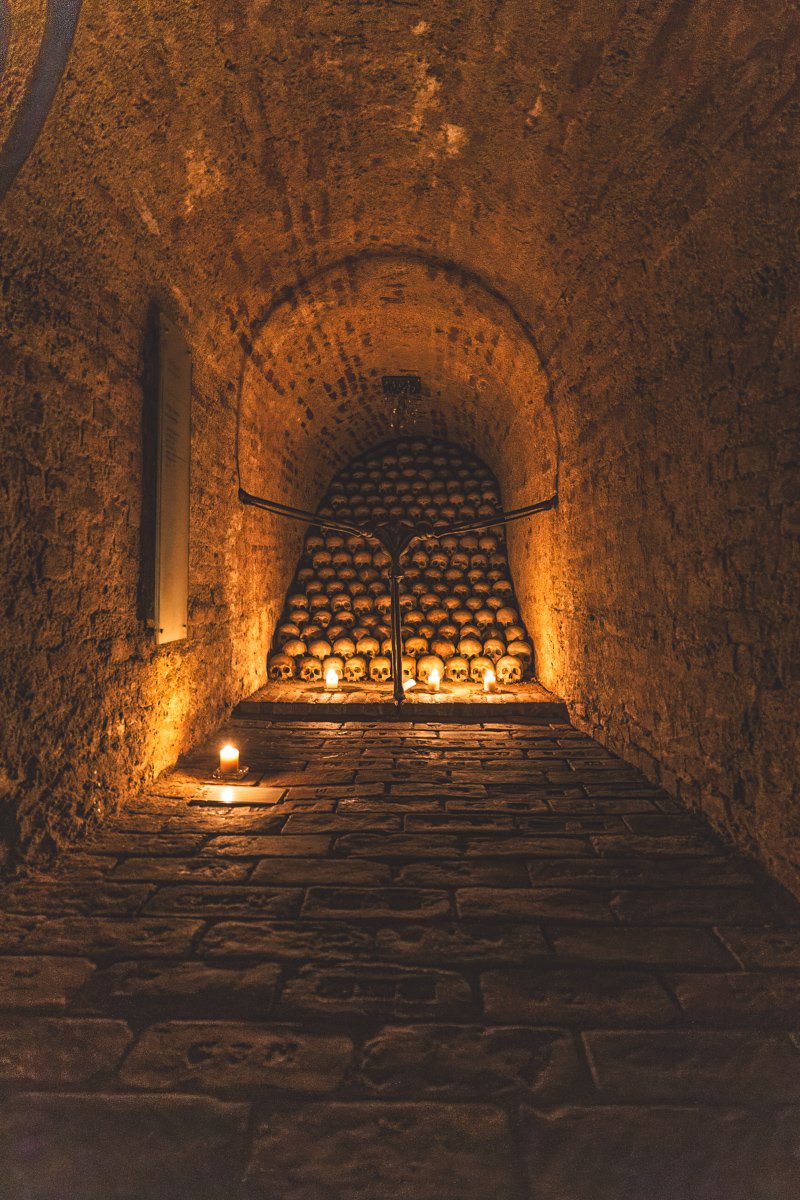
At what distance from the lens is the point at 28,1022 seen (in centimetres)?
160

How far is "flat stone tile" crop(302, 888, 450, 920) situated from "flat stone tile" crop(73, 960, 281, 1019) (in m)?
0.35

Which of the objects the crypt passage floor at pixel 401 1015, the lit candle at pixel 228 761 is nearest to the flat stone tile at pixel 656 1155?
the crypt passage floor at pixel 401 1015

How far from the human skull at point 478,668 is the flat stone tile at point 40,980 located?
483 cm

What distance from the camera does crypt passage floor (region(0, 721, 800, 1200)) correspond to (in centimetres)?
121

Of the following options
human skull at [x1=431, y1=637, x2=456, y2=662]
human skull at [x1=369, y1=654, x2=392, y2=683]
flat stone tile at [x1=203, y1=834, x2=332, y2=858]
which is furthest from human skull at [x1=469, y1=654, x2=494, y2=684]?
flat stone tile at [x1=203, y1=834, x2=332, y2=858]

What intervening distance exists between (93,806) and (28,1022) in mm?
1399

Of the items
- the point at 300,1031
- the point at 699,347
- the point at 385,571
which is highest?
the point at 699,347

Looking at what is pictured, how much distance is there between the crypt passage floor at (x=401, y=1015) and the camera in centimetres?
121

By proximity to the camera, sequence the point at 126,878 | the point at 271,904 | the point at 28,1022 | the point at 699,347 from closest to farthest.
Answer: the point at 28,1022 < the point at 271,904 < the point at 126,878 < the point at 699,347

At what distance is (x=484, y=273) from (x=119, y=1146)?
548cm

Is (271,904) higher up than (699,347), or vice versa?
(699,347)

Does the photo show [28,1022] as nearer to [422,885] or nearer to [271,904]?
[271,904]

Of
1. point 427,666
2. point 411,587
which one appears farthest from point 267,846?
point 411,587

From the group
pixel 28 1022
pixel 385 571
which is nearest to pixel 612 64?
pixel 28 1022
